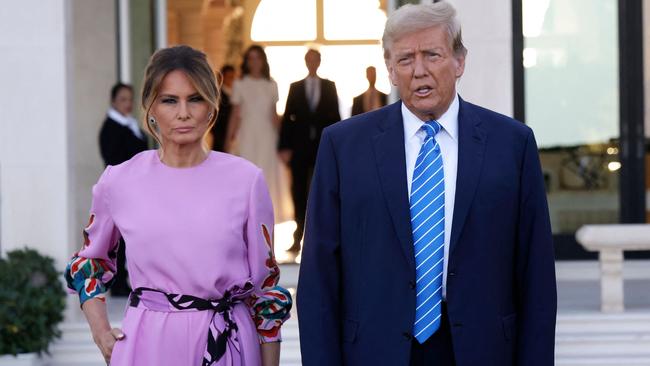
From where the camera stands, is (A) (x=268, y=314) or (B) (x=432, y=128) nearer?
(B) (x=432, y=128)

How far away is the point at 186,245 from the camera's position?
3361mm

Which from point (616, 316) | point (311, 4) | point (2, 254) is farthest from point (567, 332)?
point (311, 4)

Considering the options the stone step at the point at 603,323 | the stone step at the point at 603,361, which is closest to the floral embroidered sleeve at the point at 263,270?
the stone step at the point at 603,361

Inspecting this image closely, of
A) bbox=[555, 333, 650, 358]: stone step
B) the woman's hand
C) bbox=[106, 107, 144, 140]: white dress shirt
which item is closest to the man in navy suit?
the woman's hand

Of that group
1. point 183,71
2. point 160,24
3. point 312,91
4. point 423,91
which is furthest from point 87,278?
point 312,91

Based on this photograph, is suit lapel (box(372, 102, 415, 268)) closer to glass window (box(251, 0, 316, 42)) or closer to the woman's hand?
the woman's hand

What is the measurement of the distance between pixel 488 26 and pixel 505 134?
4.86 meters

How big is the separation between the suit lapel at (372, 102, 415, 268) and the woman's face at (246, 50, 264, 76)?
8.55m

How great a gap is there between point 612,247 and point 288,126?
426cm

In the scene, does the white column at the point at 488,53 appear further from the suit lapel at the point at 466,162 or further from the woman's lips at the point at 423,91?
the woman's lips at the point at 423,91

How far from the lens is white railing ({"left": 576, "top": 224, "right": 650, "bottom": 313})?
313 inches

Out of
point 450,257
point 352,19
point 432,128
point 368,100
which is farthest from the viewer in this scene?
point 352,19

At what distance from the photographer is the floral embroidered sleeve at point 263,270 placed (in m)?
3.42

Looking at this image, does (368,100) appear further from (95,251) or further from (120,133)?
(95,251)
